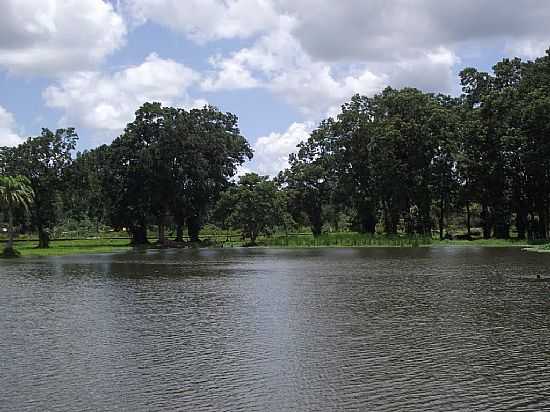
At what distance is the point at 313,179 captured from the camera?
376ft

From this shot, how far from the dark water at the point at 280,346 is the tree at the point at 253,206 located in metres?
60.0

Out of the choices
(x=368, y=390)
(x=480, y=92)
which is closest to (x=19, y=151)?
(x=480, y=92)

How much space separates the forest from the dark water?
53.5 metres

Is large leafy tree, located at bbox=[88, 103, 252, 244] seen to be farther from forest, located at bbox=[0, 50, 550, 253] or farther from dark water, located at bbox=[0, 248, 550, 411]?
dark water, located at bbox=[0, 248, 550, 411]

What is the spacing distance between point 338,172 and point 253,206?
709 inches

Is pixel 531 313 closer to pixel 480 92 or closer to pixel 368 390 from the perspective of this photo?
pixel 368 390

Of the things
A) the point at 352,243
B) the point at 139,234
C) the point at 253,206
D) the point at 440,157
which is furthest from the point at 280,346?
the point at 139,234

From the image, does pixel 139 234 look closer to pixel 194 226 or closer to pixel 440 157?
pixel 194 226

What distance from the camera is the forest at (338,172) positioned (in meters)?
88.2

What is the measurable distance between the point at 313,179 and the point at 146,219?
28796 millimetres

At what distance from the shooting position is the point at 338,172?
109 meters

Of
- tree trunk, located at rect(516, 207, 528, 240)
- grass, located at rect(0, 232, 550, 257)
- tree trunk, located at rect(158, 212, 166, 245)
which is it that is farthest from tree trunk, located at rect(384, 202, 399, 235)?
tree trunk, located at rect(158, 212, 166, 245)

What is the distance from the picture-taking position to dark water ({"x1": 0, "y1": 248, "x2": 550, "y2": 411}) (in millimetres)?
14648

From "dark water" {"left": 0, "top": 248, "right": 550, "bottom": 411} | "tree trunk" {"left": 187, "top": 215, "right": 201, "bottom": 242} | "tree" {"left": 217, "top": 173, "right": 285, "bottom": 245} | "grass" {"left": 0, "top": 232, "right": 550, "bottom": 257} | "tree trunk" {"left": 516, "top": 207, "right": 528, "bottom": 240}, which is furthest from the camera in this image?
"tree trunk" {"left": 187, "top": 215, "right": 201, "bottom": 242}
